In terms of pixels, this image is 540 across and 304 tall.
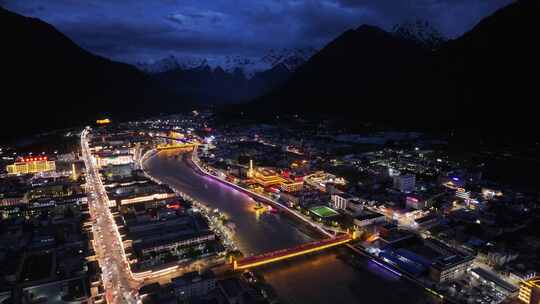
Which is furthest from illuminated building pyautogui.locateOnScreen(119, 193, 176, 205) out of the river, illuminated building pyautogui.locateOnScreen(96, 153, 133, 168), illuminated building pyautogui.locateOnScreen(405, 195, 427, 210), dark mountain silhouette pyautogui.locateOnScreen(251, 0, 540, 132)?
dark mountain silhouette pyautogui.locateOnScreen(251, 0, 540, 132)

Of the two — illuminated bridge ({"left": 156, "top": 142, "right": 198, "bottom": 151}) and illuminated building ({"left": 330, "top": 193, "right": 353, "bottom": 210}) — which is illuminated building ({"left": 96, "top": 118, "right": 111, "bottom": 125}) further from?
illuminated building ({"left": 330, "top": 193, "right": 353, "bottom": 210})

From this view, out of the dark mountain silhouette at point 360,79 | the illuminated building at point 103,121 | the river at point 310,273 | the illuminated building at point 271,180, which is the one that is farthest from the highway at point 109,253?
the dark mountain silhouette at point 360,79

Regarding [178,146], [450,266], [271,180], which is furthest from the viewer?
[178,146]

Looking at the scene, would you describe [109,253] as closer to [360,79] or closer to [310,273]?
[310,273]

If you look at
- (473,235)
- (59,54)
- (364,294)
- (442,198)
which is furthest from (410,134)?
(59,54)

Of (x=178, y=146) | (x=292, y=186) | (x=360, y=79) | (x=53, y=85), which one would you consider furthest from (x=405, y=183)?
(x=53, y=85)

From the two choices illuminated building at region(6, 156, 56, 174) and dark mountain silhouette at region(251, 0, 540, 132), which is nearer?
illuminated building at region(6, 156, 56, 174)
